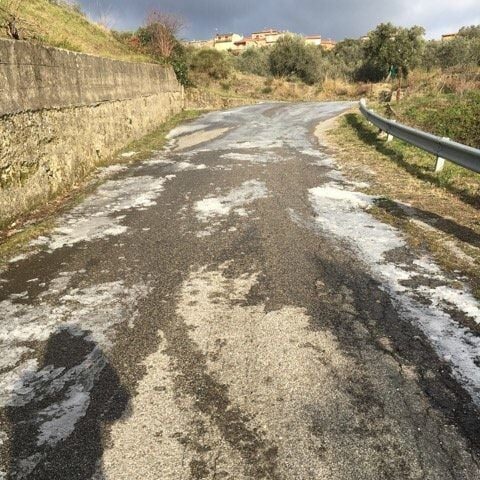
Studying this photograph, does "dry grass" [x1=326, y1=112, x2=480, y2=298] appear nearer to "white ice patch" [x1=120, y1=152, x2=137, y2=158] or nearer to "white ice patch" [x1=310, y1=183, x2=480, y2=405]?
"white ice patch" [x1=310, y1=183, x2=480, y2=405]

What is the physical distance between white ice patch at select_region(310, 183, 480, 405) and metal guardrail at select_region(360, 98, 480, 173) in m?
1.70

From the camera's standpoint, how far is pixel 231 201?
6918 millimetres

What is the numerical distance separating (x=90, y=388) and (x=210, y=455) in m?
0.98

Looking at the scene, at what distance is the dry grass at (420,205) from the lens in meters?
4.87

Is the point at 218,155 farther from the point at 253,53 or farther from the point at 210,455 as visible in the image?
the point at 253,53

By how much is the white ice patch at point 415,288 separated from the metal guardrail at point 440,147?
5.57 feet

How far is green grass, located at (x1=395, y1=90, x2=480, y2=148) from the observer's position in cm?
1295

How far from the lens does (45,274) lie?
15.1ft

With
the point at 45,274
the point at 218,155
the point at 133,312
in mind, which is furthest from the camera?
the point at 218,155

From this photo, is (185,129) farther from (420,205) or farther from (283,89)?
(283,89)

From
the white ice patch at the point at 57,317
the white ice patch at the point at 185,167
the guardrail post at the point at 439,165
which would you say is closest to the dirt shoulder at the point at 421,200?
the guardrail post at the point at 439,165

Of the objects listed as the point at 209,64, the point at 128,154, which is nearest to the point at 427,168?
the point at 128,154

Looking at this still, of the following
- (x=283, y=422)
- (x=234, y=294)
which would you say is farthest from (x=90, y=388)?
(x=234, y=294)

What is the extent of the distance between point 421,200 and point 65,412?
5911 millimetres
